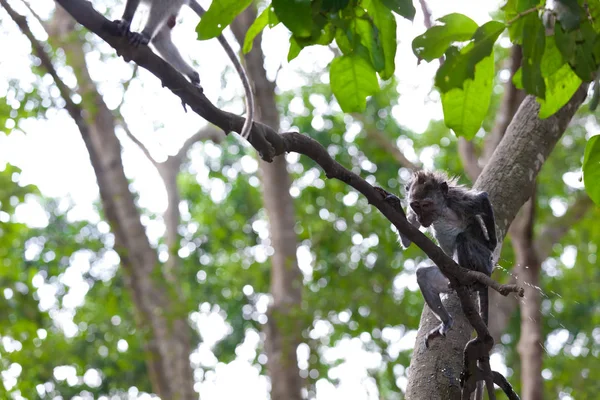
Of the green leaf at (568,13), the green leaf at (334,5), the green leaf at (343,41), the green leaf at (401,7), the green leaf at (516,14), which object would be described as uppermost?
the green leaf at (343,41)

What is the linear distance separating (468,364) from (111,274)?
29.8 ft

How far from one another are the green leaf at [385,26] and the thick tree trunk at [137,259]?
5818mm

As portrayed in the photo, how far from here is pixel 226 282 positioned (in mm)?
10945

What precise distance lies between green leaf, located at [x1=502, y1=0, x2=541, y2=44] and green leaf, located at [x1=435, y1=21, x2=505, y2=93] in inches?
1.4

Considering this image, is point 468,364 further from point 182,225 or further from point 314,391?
point 182,225

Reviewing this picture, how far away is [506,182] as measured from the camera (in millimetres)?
3209

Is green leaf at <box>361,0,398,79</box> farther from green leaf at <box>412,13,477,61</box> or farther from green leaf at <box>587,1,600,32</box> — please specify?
green leaf at <box>587,1,600,32</box>

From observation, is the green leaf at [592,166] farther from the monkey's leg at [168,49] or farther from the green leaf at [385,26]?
the monkey's leg at [168,49]

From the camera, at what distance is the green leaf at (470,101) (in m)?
1.90

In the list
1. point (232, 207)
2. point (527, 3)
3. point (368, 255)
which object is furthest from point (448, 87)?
point (232, 207)

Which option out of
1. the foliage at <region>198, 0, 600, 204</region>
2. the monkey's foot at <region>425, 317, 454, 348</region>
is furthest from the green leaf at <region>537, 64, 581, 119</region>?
the monkey's foot at <region>425, 317, 454, 348</region>

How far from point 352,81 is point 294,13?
51cm

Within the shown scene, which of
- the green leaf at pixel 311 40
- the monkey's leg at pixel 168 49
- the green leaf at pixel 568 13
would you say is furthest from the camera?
the monkey's leg at pixel 168 49

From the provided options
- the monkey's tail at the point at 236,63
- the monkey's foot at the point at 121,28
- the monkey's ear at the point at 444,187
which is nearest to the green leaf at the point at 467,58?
the monkey's foot at the point at 121,28
